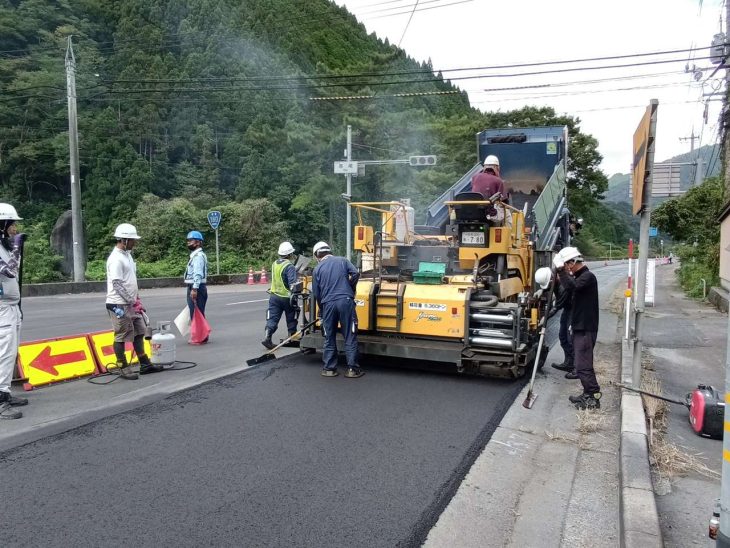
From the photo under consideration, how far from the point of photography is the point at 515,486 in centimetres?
414

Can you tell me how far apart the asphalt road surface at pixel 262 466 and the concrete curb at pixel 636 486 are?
110 centimetres

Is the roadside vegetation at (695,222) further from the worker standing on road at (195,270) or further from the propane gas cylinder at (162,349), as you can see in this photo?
the propane gas cylinder at (162,349)

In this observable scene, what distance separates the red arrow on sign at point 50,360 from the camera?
6.58 m

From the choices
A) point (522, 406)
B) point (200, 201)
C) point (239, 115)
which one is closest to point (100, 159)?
point (200, 201)

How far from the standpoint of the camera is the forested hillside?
3519cm

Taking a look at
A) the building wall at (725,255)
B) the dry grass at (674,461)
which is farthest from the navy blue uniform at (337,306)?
the building wall at (725,255)

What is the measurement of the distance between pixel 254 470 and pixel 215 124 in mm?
57963

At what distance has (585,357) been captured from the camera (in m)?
5.88

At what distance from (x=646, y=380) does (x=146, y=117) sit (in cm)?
5610

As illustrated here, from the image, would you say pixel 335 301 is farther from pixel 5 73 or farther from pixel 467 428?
pixel 5 73

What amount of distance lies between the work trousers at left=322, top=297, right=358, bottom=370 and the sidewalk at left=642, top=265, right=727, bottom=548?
3.46 metres

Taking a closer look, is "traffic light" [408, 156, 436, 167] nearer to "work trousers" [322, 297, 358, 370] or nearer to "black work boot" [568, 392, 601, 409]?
"work trousers" [322, 297, 358, 370]

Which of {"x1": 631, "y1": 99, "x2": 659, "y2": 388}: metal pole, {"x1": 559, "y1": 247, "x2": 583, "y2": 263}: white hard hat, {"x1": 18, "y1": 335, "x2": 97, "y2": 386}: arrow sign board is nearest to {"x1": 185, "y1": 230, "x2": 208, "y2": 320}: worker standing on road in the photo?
{"x1": 18, "y1": 335, "x2": 97, "y2": 386}: arrow sign board

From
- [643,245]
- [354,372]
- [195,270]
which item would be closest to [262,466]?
[354,372]
